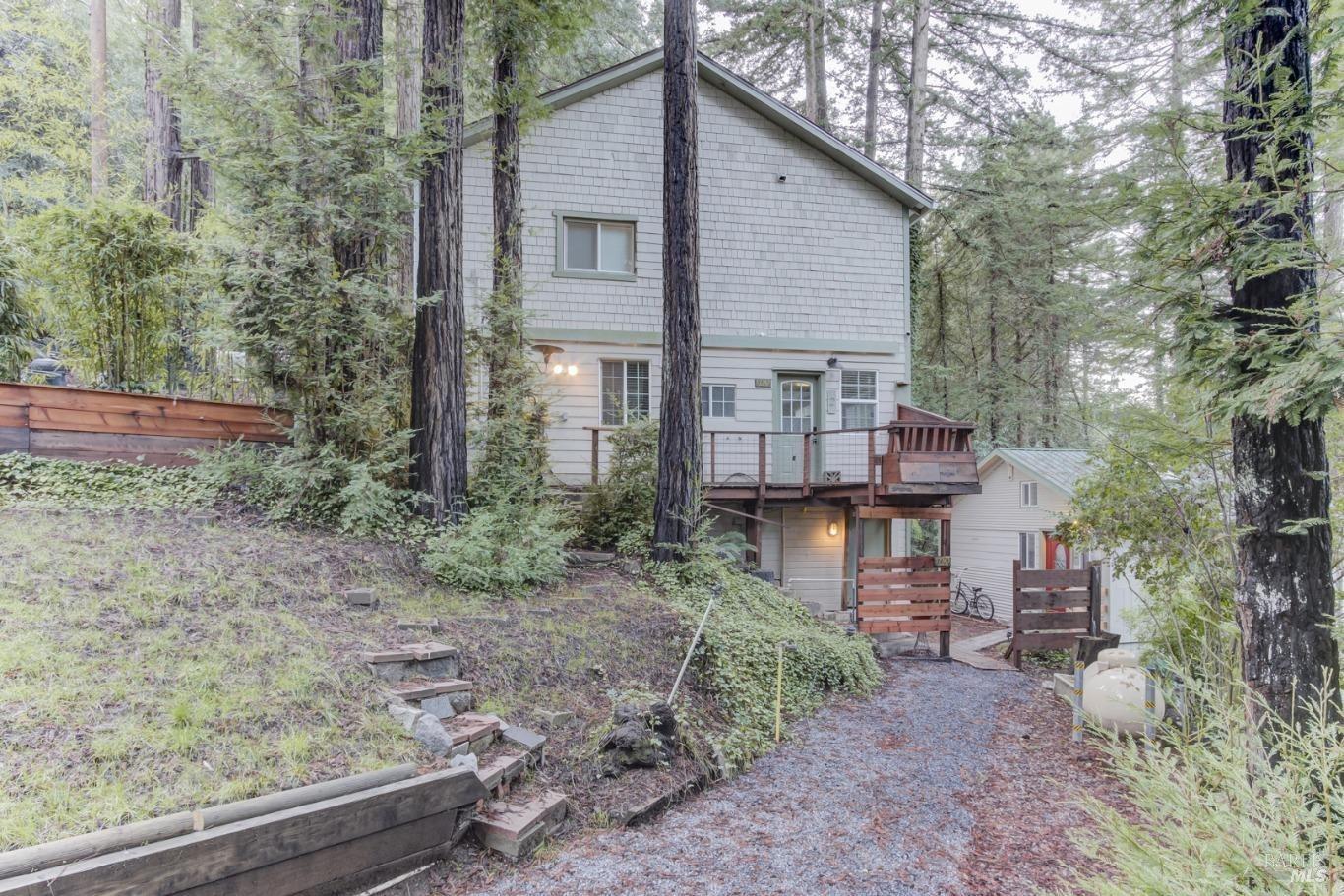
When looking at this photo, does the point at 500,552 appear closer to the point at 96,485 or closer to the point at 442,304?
the point at 442,304

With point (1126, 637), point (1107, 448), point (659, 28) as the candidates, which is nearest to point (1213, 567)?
point (1107, 448)

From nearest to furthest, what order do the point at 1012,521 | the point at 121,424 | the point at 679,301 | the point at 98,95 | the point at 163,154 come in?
1. the point at 121,424
2. the point at 679,301
3. the point at 98,95
4. the point at 163,154
5. the point at 1012,521

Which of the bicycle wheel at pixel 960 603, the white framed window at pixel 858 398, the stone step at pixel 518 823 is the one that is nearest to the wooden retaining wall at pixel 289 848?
the stone step at pixel 518 823

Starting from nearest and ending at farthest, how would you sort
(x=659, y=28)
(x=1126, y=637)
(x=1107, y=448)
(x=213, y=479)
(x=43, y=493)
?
(x=43, y=493)
(x=213, y=479)
(x=1107, y=448)
(x=1126, y=637)
(x=659, y=28)

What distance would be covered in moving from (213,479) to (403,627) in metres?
2.86

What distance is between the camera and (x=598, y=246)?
35.8 ft

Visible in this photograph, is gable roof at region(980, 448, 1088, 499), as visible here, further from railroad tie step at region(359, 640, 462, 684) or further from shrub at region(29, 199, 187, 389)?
shrub at region(29, 199, 187, 389)

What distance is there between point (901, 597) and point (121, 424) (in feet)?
31.0

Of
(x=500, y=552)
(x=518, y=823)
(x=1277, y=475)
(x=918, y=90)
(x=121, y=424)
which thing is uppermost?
(x=918, y=90)

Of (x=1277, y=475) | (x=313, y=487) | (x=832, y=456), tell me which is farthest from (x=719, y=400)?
(x=1277, y=475)

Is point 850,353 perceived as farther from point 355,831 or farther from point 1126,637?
point 355,831

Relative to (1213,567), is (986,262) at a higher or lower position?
higher

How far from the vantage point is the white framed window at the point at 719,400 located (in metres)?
11.2

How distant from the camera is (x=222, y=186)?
6.10 meters
